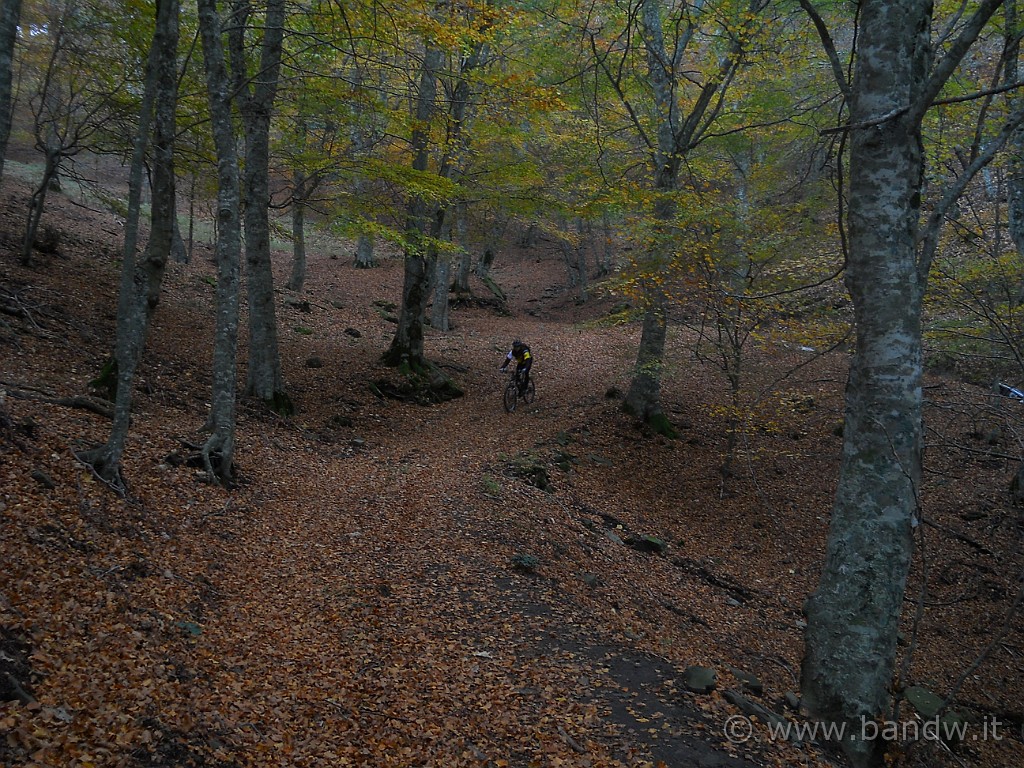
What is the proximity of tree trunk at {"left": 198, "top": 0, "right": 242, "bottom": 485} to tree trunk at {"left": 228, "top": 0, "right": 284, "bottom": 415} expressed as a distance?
8.02 feet

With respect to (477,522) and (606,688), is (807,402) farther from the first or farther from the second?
(606,688)

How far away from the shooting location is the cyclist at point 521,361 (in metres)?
13.3

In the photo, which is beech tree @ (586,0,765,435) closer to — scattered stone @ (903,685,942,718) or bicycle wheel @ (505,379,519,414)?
bicycle wheel @ (505,379,519,414)

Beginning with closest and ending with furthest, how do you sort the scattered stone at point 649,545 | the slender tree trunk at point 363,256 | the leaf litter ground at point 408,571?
the leaf litter ground at point 408,571
the scattered stone at point 649,545
the slender tree trunk at point 363,256

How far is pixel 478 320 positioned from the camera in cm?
2542

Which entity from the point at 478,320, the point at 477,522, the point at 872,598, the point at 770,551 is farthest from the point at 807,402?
the point at 478,320

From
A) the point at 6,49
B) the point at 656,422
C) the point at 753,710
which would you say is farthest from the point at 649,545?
the point at 6,49

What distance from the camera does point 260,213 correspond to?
10461 millimetres

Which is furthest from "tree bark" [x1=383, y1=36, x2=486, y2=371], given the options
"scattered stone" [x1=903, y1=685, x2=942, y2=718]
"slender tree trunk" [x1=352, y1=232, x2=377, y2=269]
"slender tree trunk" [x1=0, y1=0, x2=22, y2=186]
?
"slender tree trunk" [x1=352, y1=232, x2=377, y2=269]

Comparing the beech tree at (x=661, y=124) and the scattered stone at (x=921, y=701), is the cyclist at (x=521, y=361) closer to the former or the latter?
the beech tree at (x=661, y=124)

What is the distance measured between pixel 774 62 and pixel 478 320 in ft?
53.4

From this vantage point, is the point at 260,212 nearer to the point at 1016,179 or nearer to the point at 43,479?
the point at 43,479

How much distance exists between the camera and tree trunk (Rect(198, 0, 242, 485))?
718 cm

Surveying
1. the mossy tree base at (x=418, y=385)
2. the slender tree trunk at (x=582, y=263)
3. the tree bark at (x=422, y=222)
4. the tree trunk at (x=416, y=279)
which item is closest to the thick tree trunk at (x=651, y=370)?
the mossy tree base at (x=418, y=385)
